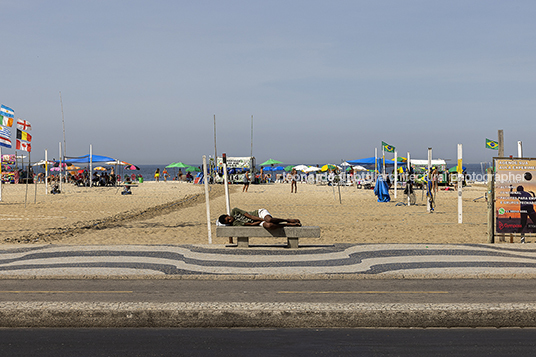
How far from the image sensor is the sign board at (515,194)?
10.9 metres

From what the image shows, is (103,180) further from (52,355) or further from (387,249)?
(52,355)

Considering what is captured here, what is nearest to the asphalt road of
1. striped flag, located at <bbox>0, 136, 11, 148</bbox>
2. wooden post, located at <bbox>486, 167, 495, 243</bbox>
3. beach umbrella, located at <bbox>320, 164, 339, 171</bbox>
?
wooden post, located at <bbox>486, 167, 495, 243</bbox>

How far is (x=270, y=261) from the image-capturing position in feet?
28.7

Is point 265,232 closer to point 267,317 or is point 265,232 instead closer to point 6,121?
point 267,317

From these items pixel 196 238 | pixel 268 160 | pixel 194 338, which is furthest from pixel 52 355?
pixel 268 160

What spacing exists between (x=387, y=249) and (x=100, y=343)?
624cm

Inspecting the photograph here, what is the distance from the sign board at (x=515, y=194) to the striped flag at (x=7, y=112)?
66.6ft

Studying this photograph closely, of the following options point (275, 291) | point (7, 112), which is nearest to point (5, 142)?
point (7, 112)

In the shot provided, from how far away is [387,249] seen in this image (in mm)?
→ 9945

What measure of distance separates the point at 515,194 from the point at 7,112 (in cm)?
2073

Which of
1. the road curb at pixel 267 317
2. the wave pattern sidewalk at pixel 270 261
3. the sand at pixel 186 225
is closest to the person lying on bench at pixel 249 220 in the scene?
the wave pattern sidewalk at pixel 270 261

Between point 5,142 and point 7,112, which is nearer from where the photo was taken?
point 5,142

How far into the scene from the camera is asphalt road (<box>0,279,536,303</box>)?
246 inches

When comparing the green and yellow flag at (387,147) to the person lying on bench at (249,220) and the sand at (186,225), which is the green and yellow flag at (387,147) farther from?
the person lying on bench at (249,220)
